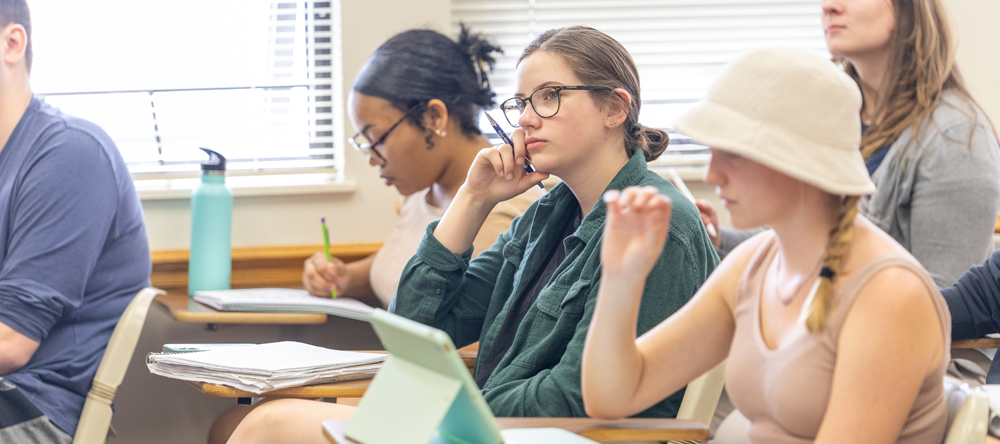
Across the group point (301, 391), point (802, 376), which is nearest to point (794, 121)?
point (802, 376)

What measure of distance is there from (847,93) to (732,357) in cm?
37

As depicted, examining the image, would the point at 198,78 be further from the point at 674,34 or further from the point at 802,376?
the point at 802,376

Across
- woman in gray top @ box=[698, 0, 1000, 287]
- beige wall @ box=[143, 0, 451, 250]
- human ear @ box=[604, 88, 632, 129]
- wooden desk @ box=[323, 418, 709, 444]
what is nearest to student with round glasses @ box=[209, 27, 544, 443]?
beige wall @ box=[143, 0, 451, 250]

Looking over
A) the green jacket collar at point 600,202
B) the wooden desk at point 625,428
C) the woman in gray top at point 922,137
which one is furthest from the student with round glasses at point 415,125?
the wooden desk at point 625,428

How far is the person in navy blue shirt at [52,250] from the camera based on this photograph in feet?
5.45

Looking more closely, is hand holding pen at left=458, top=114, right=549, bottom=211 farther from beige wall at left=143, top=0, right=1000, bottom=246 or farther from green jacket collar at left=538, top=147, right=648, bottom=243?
beige wall at left=143, top=0, right=1000, bottom=246

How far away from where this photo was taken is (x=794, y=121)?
91cm

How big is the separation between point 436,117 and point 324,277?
0.59 metres

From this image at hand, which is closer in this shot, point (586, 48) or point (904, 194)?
point (586, 48)

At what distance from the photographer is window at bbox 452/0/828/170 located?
276cm

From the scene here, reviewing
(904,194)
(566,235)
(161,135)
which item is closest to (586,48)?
(566,235)

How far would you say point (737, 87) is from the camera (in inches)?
36.9

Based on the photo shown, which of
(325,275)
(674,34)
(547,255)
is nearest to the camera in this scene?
(547,255)

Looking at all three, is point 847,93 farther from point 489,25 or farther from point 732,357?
point 489,25
